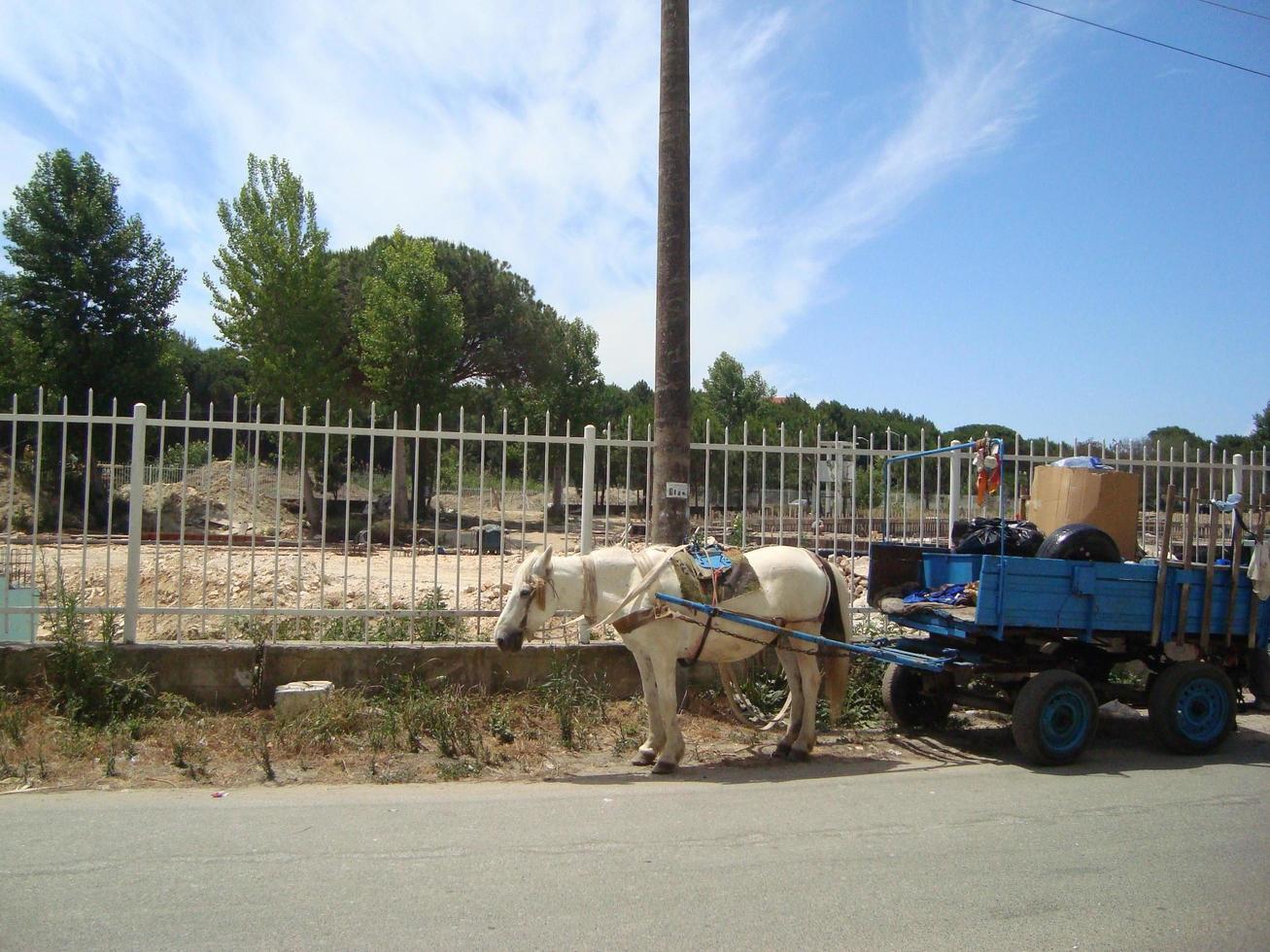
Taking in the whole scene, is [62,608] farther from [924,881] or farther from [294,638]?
[924,881]

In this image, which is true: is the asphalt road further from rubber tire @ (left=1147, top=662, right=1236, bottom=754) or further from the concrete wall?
the concrete wall

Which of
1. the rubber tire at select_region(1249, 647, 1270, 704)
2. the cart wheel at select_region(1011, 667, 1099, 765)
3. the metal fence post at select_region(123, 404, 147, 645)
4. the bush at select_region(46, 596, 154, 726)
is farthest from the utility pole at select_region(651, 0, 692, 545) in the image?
the rubber tire at select_region(1249, 647, 1270, 704)

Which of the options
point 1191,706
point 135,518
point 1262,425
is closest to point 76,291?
point 135,518

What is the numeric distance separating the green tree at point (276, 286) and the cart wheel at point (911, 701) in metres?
18.2

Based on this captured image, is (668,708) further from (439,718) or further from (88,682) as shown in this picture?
(88,682)

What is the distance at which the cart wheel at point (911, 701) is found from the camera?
787 centimetres

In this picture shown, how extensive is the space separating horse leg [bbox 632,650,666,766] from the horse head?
2.55 ft

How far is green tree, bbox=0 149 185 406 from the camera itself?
23.2 m

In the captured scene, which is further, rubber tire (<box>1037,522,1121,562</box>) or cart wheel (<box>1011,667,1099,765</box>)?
rubber tire (<box>1037,522,1121,562</box>)

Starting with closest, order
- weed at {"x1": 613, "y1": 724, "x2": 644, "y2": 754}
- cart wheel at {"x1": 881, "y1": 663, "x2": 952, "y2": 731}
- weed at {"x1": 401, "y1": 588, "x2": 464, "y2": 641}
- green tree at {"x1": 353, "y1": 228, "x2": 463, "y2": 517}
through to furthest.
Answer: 1. weed at {"x1": 613, "y1": 724, "x2": 644, "y2": 754}
2. cart wheel at {"x1": 881, "y1": 663, "x2": 952, "y2": 731}
3. weed at {"x1": 401, "y1": 588, "x2": 464, "y2": 641}
4. green tree at {"x1": 353, "y1": 228, "x2": 463, "y2": 517}

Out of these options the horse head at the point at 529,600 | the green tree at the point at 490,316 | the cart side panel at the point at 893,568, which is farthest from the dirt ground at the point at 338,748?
the green tree at the point at 490,316

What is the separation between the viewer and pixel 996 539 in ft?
24.0

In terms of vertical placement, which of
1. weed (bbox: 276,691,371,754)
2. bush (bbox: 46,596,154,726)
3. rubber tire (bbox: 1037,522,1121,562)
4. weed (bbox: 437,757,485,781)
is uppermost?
rubber tire (bbox: 1037,522,1121,562)

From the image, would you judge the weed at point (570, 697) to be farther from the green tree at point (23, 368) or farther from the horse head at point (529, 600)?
the green tree at point (23, 368)
